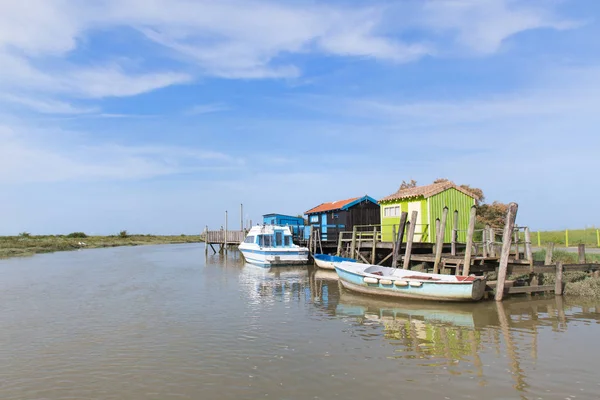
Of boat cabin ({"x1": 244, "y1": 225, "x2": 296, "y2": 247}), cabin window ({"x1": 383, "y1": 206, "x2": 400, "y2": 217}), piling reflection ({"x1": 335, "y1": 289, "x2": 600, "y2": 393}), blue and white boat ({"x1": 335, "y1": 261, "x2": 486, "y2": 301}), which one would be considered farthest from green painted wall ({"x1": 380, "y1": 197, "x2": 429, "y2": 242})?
piling reflection ({"x1": 335, "y1": 289, "x2": 600, "y2": 393})

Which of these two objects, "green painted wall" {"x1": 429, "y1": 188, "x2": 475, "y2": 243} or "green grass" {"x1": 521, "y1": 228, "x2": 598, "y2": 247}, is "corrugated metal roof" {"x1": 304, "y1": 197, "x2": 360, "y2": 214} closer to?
"green painted wall" {"x1": 429, "y1": 188, "x2": 475, "y2": 243}

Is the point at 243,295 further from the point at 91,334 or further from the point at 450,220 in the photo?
the point at 450,220

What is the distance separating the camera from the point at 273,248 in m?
32.1

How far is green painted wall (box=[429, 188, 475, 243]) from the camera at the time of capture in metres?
24.8

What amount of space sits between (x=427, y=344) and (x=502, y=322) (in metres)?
3.37

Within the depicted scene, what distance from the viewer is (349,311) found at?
15156mm

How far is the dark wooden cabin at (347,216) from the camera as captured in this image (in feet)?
111

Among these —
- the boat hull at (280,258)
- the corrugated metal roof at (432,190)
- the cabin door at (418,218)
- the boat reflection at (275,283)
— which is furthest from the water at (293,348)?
the boat hull at (280,258)

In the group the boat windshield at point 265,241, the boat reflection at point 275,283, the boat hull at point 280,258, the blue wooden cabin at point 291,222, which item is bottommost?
the boat reflection at point 275,283

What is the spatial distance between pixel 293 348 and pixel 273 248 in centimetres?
2167

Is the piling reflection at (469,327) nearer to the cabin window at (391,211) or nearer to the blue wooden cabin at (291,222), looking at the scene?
the cabin window at (391,211)

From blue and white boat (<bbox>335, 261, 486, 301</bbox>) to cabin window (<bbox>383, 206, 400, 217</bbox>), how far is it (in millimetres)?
9308

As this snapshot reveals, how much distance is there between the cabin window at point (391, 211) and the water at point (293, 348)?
34.6 ft

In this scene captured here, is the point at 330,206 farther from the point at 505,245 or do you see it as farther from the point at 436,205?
the point at 505,245
